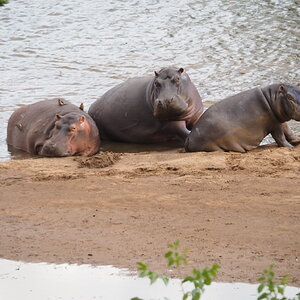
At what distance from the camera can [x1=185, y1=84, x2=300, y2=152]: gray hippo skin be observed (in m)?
9.11

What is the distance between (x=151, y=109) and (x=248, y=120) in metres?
1.45

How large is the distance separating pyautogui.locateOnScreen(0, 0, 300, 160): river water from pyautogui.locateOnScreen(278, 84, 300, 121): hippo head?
2.92m

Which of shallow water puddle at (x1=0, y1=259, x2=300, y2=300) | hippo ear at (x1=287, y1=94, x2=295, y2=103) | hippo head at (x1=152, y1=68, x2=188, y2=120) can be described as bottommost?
hippo head at (x1=152, y1=68, x2=188, y2=120)

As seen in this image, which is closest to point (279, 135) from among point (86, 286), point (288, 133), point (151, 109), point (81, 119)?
point (288, 133)

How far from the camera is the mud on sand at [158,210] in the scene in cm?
597

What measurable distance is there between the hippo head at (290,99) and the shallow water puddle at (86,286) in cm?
382

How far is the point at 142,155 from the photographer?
9.45 meters

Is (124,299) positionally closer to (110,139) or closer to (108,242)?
(108,242)

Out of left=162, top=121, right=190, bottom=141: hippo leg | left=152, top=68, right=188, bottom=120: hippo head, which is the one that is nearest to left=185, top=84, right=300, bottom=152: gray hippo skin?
left=152, top=68, right=188, bottom=120: hippo head

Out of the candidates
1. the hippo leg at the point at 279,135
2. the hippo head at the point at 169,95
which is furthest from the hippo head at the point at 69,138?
the hippo leg at the point at 279,135

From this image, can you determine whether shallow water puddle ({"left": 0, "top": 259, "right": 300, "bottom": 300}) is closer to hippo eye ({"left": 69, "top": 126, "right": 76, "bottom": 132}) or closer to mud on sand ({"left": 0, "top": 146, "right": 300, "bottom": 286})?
mud on sand ({"left": 0, "top": 146, "right": 300, "bottom": 286})

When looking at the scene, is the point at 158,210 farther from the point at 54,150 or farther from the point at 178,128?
the point at 178,128

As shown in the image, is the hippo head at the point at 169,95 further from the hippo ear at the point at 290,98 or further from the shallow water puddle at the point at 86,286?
the shallow water puddle at the point at 86,286

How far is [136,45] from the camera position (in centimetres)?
1591
